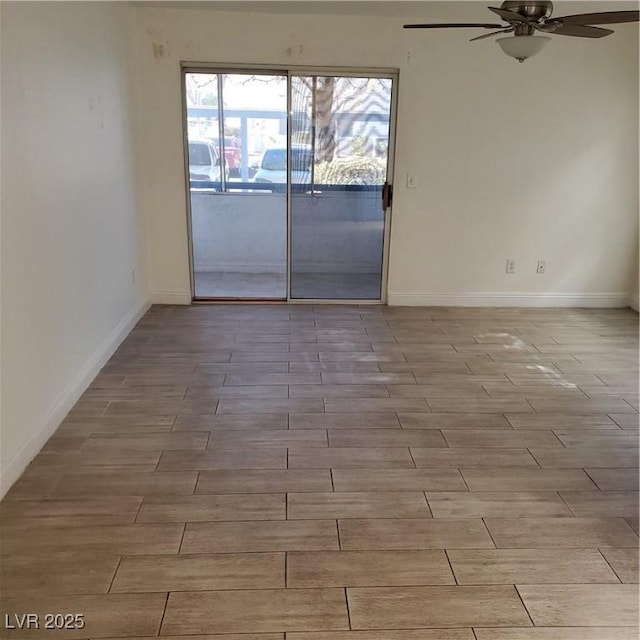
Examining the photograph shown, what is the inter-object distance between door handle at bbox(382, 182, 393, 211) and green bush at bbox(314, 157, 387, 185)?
8cm

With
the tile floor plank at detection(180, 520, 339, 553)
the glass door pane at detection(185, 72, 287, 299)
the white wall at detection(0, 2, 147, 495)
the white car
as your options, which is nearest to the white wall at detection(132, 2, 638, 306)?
the glass door pane at detection(185, 72, 287, 299)

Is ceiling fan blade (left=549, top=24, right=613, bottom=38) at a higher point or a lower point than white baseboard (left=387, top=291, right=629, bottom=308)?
higher

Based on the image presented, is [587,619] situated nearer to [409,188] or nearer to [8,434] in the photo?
[8,434]

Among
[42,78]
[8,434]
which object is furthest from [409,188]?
[8,434]

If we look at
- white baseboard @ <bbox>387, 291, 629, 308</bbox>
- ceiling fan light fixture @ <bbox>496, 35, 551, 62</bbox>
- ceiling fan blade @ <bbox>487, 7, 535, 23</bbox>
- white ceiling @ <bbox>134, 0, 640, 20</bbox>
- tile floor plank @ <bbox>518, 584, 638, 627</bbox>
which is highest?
white ceiling @ <bbox>134, 0, 640, 20</bbox>

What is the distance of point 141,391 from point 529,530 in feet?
7.39

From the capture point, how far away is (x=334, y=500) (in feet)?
7.80

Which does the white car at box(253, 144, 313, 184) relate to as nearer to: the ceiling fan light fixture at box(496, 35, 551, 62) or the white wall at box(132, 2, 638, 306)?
the white wall at box(132, 2, 638, 306)

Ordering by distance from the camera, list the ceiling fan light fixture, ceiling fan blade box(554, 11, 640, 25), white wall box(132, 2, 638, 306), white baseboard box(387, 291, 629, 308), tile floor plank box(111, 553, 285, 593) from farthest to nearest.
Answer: white baseboard box(387, 291, 629, 308), white wall box(132, 2, 638, 306), the ceiling fan light fixture, ceiling fan blade box(554, 11, 640, 25), tile floor plank box(111, 553, 285, 593)

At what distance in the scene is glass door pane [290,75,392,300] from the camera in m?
4.83

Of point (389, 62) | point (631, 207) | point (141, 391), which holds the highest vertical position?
point (389, 62)

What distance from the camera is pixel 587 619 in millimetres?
1810

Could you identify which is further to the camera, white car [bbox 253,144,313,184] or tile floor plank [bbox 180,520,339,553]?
white car [bbox 253,144,313,184]

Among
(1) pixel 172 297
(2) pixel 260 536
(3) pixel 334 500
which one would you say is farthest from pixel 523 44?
(1) pixel 172 297
